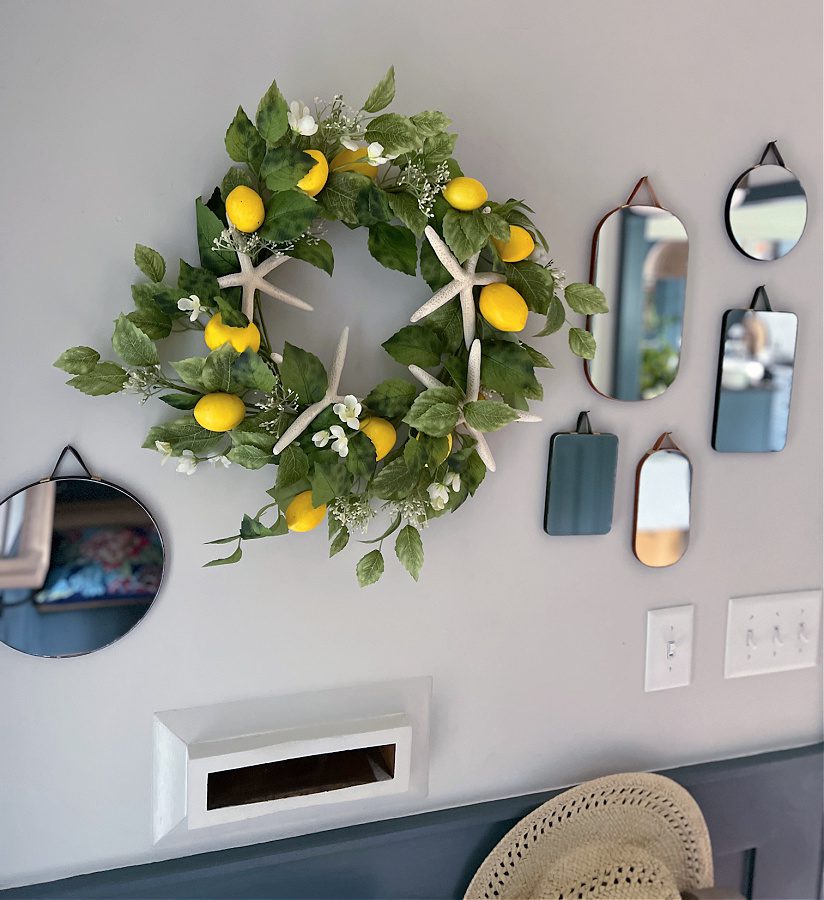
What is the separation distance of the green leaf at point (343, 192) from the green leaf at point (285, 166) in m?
0.04

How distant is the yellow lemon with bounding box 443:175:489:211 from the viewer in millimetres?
716

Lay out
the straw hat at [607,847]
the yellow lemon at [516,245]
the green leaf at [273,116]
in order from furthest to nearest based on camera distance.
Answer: the straw hat at [607,847], the yellow lemon at [516,245], the green leaf at [273,116]

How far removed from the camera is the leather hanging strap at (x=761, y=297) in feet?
3.20

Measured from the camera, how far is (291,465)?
717 mm

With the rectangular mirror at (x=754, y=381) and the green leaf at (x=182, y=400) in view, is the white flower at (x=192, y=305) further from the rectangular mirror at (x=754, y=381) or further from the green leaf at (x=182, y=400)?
the rectangular mirror at (x=754, y=381)

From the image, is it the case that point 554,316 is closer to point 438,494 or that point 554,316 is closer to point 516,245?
point 516,245

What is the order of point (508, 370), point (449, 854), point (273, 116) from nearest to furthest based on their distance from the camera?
point (273, 116), point (508, 370), point (449, 854)

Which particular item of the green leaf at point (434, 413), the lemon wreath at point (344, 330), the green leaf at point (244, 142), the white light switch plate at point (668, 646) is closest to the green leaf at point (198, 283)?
the lemon wreath at point (344, 330)

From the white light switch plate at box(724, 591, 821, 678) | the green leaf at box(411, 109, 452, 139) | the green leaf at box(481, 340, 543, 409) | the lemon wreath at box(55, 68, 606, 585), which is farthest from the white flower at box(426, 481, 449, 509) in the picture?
the white light switch plate at box(724, 591, 821, 678)

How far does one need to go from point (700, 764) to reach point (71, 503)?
0.83m

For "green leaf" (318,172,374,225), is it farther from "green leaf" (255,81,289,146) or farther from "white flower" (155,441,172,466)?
"white flower" (155,441,172,466)

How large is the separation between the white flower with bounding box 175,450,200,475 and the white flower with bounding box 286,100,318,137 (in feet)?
0.97

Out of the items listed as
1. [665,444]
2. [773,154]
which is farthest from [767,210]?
[665,444]

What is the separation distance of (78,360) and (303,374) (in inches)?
7.6
